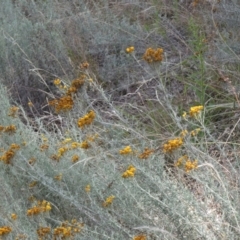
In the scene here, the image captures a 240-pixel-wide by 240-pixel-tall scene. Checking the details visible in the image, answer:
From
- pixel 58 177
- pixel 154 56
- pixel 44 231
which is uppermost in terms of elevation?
pixel 154 56

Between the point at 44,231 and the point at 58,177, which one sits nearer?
the point at 44,231

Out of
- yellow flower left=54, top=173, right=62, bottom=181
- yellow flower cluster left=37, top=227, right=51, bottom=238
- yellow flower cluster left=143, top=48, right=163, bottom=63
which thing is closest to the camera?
yellow flower cluster left=37, top=227, right=51, bottom=238

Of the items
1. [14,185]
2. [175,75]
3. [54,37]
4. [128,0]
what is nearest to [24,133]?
[14,185]

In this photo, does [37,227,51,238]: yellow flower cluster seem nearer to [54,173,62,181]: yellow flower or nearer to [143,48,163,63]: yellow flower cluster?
[54,173,62,181]: yellow flower

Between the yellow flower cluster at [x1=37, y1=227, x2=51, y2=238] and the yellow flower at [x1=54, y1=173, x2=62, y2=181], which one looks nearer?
the yellow flower cluster at [x1=37, y1=227, x2=51, y2=238]

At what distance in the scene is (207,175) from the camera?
7.80 feet

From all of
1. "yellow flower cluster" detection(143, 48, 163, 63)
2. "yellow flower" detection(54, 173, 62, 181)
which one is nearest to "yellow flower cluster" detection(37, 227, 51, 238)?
"yellow flower" detection(54, 173, 62, 181)

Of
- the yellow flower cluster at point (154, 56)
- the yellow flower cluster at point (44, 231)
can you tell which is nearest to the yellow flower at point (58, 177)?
the yellow flower cluster at point (44, 231)

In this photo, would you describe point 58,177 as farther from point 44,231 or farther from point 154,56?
point 154,56

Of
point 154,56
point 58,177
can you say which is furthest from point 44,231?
point 154,56

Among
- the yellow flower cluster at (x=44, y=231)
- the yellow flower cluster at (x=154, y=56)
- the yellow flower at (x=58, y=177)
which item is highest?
the yellow flower cluster at (x=154, y=56)

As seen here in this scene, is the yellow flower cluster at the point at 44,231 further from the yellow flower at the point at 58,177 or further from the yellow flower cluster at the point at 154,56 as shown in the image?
the yellow flower cluster at the point at 154,56

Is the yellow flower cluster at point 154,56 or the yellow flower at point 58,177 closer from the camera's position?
the yellow flower cluster at point 154,56

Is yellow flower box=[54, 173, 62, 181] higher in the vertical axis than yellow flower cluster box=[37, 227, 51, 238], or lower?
lower
